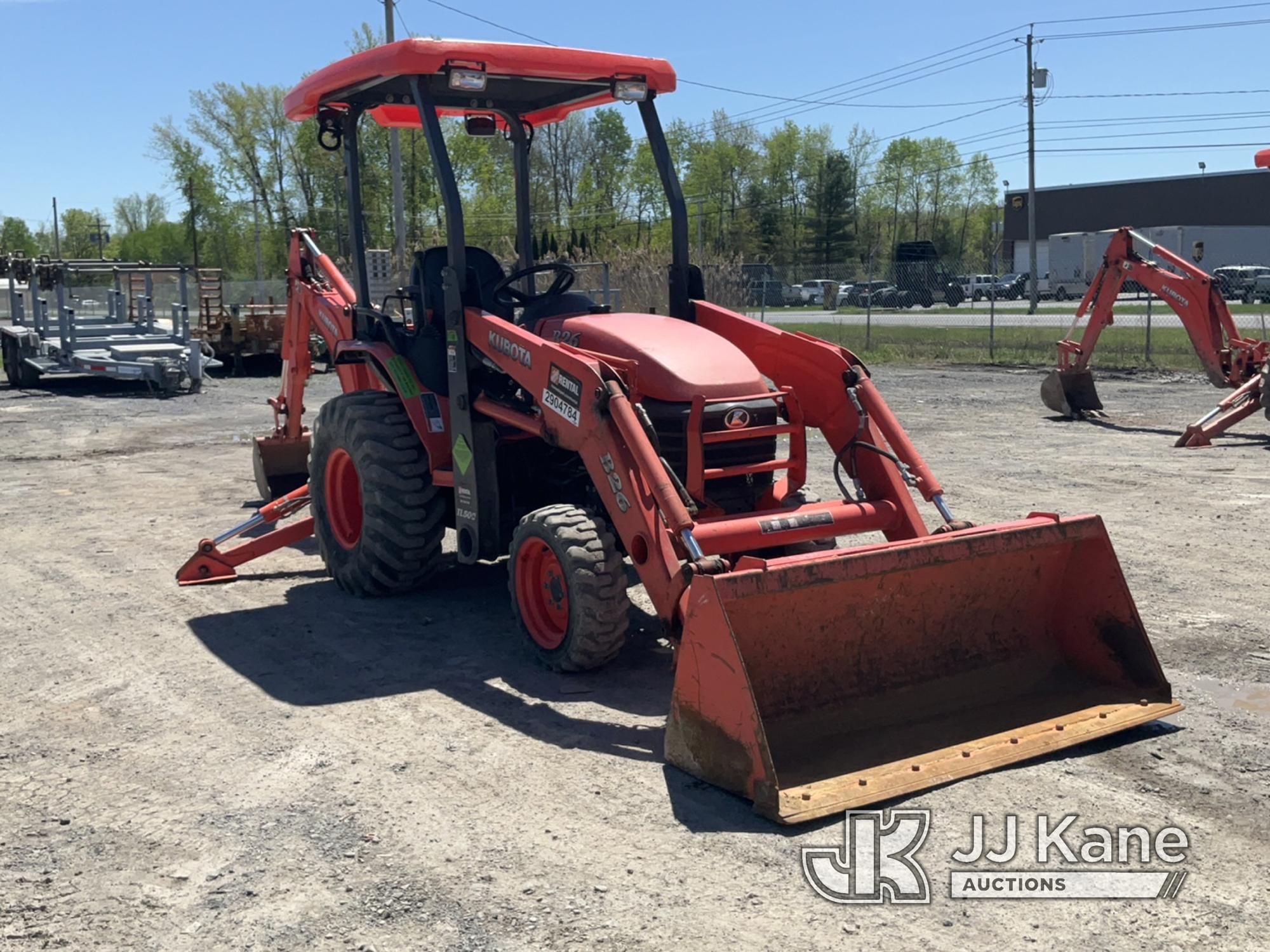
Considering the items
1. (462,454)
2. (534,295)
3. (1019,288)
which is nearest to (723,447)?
(462,454)

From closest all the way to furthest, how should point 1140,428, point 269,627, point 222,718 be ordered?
point 222,718
point 269,627
point 1140,428

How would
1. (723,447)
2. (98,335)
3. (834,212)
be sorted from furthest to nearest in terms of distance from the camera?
(834,212)
(98,335)
(723,447)

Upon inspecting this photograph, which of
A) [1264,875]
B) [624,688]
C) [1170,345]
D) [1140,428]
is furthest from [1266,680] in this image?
[1170,345]

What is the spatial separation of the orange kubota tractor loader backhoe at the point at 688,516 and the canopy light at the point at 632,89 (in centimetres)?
1

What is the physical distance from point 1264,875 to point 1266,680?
2.01 meters

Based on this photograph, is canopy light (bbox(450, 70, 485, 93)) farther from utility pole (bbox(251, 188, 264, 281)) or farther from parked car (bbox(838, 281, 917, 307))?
utility pole (bbox(251, 188, 264, 281))

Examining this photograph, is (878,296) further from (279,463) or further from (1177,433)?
(279,463)

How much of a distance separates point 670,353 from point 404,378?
73.1 inches

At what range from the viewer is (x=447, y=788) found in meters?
4.52

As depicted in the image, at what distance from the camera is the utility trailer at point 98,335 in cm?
2122

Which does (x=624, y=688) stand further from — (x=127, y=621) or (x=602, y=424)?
(x=127, y=621)

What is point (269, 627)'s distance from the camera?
22.2 ft

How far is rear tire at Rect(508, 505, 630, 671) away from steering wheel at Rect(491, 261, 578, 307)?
1.65m

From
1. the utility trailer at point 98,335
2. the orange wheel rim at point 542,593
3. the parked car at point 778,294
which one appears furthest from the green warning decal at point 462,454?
the parked car at point 778,294
